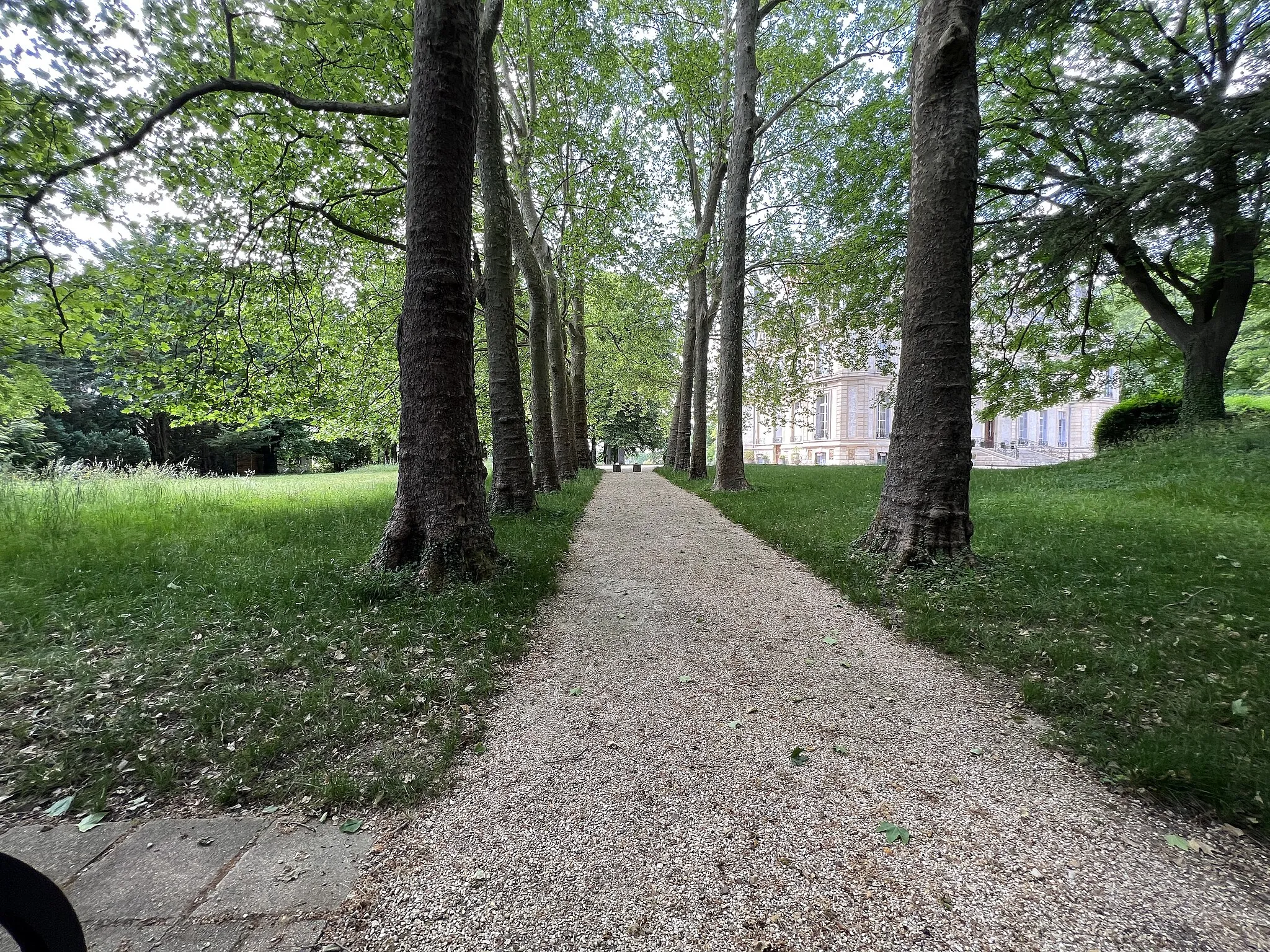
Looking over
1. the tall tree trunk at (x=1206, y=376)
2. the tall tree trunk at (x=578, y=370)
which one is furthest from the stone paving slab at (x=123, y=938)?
the tall tree trunk at (x=1206, y=376)

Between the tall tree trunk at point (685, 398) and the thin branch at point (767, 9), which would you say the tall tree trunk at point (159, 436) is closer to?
the tall tree trunk at point (685, 398)

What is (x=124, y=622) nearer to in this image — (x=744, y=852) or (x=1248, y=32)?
(x=744, y=852)

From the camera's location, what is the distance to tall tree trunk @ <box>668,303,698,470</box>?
19734 millimetres

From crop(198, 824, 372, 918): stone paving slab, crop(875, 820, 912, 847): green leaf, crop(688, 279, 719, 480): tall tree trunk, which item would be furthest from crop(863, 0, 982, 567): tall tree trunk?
crop(688, 279, 719, 480): tall tree trunk

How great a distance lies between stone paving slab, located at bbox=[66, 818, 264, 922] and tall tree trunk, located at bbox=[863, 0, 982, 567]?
5.61 m

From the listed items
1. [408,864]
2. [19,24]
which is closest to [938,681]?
[408,864]

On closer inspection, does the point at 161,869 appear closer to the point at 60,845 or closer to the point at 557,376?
the point at 60,845

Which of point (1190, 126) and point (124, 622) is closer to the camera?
point (124, 622)

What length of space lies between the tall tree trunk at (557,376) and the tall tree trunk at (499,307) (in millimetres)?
5214

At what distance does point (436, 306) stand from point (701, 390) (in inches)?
500

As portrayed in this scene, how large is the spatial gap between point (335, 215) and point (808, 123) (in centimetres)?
1470

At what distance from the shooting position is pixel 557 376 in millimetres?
14383

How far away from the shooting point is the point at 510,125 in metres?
11.0

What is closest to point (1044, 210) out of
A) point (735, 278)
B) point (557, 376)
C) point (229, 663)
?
point (735, 278)
